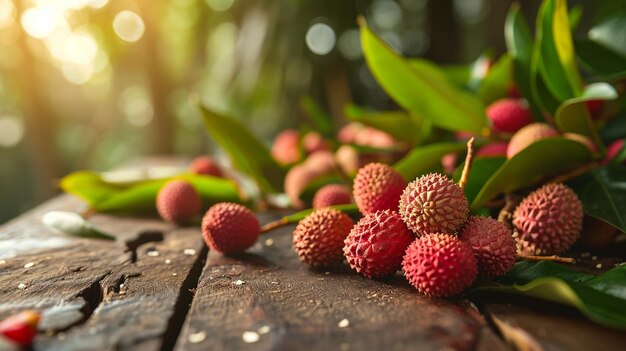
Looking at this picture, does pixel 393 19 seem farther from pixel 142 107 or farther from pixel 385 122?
pixel 142 107

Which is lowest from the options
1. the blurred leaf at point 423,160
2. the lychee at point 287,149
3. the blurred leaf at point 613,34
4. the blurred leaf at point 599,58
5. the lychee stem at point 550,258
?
the lychee at point 287,149

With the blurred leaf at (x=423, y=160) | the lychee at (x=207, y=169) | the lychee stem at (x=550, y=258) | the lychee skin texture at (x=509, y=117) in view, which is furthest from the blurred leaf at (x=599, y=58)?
the lychee at (x=207, y=169)

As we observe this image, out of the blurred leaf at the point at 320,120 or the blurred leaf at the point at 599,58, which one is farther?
the blurred leaf at the point at 320,120

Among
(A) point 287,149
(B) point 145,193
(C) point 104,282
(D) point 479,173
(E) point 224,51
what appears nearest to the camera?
(C) point 104,282

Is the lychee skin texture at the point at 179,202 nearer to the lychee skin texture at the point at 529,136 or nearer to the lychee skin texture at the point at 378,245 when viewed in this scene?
the lychee skin texture at the point at 378,245

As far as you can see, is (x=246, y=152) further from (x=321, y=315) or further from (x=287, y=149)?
(x=321, y=315)

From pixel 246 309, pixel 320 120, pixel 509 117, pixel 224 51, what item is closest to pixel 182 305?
pixel 246 309

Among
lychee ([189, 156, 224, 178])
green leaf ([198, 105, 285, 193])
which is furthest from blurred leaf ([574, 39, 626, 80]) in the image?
lychee ([189, 156, 224, 178])

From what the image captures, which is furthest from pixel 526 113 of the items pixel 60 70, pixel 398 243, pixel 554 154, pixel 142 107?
pixel 142 107
